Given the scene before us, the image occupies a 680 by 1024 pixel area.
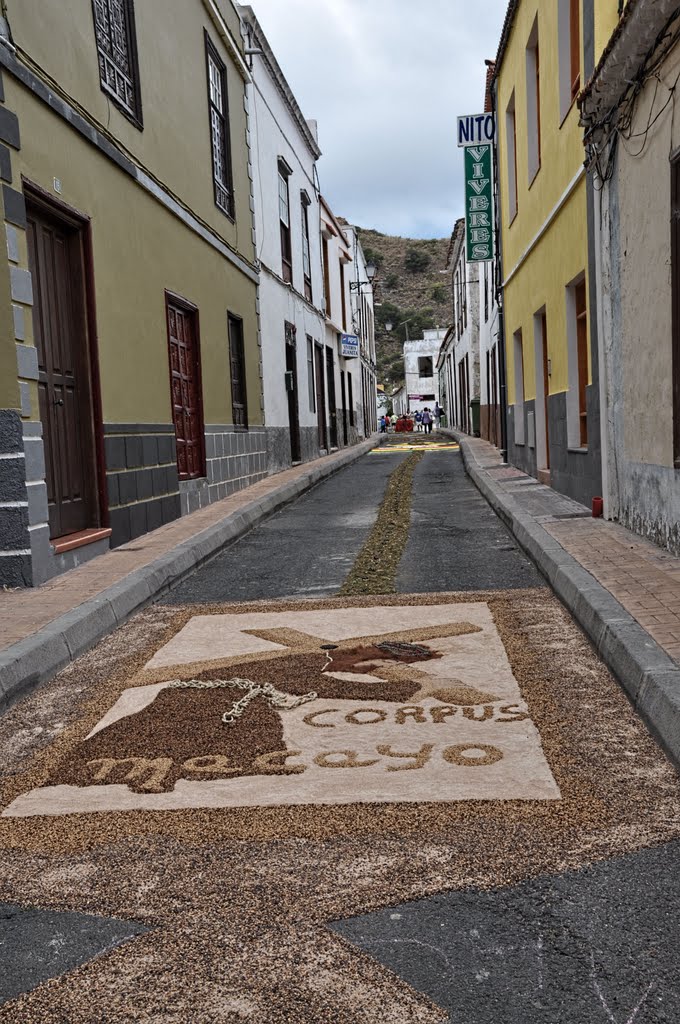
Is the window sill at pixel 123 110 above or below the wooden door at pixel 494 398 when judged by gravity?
above

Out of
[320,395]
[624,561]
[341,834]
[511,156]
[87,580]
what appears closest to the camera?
[341,834]

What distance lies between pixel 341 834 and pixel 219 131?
44.0 ft

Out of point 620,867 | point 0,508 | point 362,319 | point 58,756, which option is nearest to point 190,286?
point 0,508

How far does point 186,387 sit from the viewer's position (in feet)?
38.2

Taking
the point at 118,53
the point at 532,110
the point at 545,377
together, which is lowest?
the point at 545,377

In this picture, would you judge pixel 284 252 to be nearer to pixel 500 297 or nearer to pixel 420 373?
pixel 500 297

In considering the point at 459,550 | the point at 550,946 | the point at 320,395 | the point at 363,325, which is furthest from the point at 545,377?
the point at 363,325

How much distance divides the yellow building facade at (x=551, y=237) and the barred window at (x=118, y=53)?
4404 mm

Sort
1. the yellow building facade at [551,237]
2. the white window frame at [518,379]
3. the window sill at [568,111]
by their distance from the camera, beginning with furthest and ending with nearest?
the white window frame at [518,379]
the window sill at [568,111]
the yellow building facade at [551,237]

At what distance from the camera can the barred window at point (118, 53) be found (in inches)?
340

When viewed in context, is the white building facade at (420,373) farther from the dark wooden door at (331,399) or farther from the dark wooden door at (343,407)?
the dark wooden door at (331,399)

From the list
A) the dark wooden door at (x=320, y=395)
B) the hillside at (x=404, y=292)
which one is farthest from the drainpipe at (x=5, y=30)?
the hillside at (x=404, y=292)

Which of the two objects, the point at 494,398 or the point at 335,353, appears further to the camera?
the point at 335,353

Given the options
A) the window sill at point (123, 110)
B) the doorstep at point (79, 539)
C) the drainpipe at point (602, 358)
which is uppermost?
the window sill at point (123, 110)
